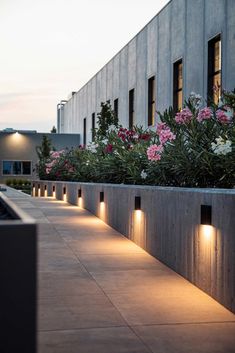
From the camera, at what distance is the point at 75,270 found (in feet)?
23.2

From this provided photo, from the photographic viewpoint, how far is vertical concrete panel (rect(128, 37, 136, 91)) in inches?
1021

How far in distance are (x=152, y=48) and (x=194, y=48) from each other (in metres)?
4.93

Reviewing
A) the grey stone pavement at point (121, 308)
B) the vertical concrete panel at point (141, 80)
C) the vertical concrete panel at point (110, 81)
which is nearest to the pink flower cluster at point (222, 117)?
the grey stone pavement at point (121, 308)

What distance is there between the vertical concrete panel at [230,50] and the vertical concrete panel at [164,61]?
5001 mm

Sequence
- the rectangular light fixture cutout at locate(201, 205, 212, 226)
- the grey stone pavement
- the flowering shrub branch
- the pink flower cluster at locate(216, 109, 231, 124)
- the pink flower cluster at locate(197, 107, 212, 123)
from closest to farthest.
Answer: the grey stone pavement
the rectangular light fixture cutout at locate(201, 205, 212, 226)
the flowering shrub branch
the pink flower cluster at locate(216, 109, 231, 124)
the pink flower cluster at locate(197, 107, 212, 123)

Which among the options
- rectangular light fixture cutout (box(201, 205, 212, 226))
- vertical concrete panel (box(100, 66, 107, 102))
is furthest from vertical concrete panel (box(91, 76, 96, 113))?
rectangular light fixture cutout (box(201, 205, 212, 226))

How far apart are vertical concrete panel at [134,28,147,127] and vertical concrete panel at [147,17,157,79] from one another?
1.63 ft

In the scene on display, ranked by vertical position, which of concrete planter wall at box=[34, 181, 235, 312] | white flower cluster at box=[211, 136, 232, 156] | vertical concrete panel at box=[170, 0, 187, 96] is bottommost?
concrete planter wall at box=[34, 181, 235, 312]

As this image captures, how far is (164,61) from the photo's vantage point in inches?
842

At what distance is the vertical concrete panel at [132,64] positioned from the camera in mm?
25930

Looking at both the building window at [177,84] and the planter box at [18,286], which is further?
the building window at [177,84]

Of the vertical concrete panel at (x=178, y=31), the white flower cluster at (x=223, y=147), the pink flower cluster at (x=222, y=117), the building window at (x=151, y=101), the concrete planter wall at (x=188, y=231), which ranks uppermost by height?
the vertical concrete panel at (x=178, y=31)

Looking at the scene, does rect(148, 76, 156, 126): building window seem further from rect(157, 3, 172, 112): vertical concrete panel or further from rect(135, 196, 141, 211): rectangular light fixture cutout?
rect(135, 196, 141, 211): rectangular light fixture cutout

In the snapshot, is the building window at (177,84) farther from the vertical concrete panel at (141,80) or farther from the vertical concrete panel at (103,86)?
the vertical concrete panel at (103,86)
